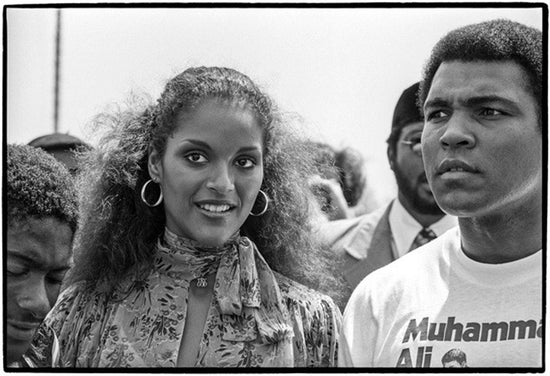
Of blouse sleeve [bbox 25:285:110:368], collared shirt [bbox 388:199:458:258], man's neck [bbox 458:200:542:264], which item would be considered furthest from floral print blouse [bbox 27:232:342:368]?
collared shirt [bbox 388:199:458:258]

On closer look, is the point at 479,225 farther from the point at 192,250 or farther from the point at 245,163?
the point at 192,250

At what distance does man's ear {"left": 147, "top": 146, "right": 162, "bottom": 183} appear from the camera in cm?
285

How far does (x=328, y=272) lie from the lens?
311 cm

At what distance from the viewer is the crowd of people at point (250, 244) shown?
272 centimetres

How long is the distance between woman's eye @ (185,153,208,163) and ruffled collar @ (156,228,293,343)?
0.25 meters

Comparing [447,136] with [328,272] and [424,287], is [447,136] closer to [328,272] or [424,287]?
[424,287]

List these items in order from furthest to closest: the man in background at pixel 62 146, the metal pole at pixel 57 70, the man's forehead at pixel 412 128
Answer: the man's forehead at pixel 412 128, the man in background at pixel 62 146, the metal pole at pixel 57 70

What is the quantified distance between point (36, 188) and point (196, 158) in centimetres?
55

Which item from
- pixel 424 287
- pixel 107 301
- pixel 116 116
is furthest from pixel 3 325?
pixel 424 287

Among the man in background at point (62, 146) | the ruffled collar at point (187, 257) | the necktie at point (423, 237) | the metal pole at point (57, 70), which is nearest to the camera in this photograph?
the ruffled collar at point (187, 257)

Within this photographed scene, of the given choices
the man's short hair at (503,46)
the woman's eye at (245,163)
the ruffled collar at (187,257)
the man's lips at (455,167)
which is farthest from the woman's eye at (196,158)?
the man's short hair at (503,46)

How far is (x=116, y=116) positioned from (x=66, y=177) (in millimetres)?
259

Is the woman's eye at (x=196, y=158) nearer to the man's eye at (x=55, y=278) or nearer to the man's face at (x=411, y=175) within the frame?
the man's eye at (x=55, y=278)

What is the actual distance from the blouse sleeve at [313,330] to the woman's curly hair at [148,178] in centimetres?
13
